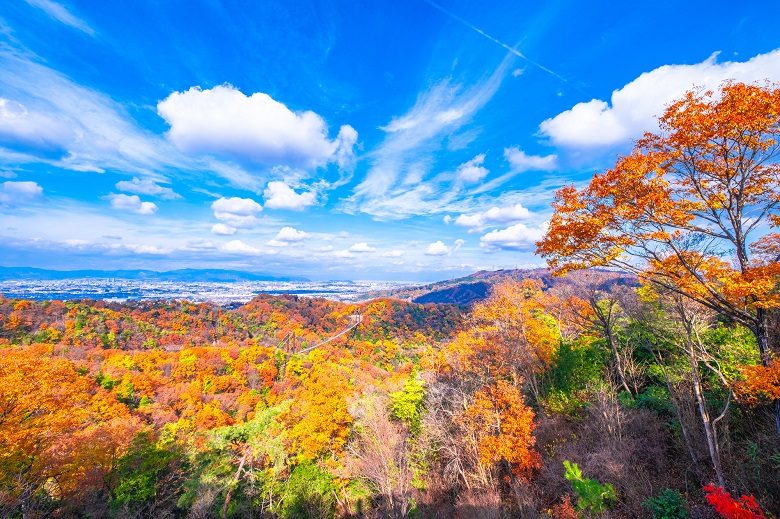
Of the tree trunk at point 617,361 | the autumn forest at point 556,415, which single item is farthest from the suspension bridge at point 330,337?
the tree trunk at point 617,361

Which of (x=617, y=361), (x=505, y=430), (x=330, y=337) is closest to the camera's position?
(x=505, y=430)

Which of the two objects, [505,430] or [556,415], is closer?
[505,430]

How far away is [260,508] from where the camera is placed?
17.9 m

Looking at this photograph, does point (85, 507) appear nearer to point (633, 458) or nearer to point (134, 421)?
point (134, 421)

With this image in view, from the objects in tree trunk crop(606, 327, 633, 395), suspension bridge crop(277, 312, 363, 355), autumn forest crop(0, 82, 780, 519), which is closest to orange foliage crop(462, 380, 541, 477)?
autumn forest crop(0, 82, 780, 519)

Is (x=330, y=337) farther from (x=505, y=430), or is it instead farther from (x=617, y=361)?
(x=617, y=361)

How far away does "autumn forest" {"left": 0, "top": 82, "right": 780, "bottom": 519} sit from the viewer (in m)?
7.68

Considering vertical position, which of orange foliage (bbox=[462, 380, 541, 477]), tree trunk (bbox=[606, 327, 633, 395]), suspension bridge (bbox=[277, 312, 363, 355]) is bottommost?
suspension bridge (bbox=[277, 312, 363, 355])

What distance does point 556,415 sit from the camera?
Result: 56.2ft

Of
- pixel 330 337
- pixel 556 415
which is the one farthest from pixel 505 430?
pixel 330 337

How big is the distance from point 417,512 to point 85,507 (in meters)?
18.3

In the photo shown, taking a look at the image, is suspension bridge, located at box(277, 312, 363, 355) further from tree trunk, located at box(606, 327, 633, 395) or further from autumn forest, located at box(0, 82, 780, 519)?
tree trunk, located at box(606, 327, 633, 395)

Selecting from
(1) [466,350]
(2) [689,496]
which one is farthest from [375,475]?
(2) [689,496]

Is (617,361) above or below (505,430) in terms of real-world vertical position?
above
